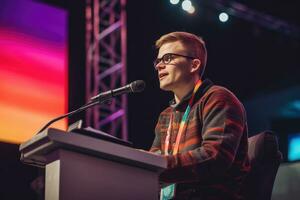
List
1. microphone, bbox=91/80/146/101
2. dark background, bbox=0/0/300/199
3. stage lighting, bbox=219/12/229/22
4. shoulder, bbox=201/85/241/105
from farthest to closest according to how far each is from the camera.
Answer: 1. stage lighting, bbox=219/12/229/22
2. dark background, bbox=0/0/300/199
3. shoulder, bbox=201/85/241/105
4. microphone, bbox=91/80/146/101

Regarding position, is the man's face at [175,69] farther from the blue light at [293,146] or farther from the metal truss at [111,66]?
the blue light at [293,146]

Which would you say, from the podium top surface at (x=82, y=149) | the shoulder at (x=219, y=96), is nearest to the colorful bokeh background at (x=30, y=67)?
the shoulder at (x=219, y=96)

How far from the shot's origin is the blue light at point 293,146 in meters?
8.69

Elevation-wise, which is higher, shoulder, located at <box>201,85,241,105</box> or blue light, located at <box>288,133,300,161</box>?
blue light, located at <box>288,133,300,161</box>

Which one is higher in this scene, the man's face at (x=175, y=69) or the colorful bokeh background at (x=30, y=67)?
the colorful bokeh background at (x=30, y=67)

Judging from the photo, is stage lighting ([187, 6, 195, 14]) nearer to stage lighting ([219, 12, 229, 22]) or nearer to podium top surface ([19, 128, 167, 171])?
stage lighting ([219, 12, 229, 22])

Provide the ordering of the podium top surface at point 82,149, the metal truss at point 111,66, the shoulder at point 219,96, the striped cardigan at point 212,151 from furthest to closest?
the metal truss at point 111,66
the shoulder at point 219,96
the striped cardigan at point 212,151
the podium top surface at point 82,149

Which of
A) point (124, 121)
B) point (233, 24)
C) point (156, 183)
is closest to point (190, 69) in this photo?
point (156, 183)

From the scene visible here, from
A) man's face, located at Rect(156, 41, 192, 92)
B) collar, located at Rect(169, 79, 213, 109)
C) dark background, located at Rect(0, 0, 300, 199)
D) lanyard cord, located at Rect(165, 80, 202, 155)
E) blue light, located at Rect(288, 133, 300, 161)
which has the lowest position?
lanyard cord, located at Rect(165, 80, 202, 155)

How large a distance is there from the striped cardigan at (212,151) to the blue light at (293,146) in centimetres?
620

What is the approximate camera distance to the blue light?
8.69 m

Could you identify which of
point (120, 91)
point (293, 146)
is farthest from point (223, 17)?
point (120, 91)

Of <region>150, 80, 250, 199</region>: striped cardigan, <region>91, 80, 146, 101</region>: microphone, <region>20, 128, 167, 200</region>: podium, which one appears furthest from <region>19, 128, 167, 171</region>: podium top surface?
<region>91, 80, 146, 101</region>: microphone

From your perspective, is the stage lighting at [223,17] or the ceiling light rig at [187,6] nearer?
the ceiling light rig at [187,6]
